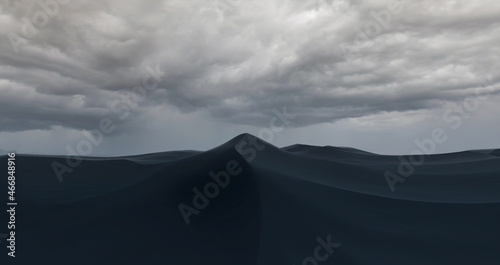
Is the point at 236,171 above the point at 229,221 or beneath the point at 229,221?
above

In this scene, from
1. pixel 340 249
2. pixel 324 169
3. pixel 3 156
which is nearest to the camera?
pixel 340 249

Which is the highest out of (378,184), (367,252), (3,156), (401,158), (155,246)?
(3,156)

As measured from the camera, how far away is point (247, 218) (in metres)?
20.2

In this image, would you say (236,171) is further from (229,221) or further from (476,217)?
(476,217)

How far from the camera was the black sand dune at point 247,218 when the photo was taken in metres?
18.5

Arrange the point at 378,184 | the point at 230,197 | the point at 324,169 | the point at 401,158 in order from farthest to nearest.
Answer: the point at 401,158
the point at 324,169
the point at 378,184
the point at 230,197

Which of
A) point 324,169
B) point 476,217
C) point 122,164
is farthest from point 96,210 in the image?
point 476,217

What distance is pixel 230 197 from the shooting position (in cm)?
2227

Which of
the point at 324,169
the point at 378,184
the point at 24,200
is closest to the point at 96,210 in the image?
the point at 24,200

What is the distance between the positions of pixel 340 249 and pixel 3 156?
3550 centimetres

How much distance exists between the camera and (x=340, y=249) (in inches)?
742

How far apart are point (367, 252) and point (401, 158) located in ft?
105

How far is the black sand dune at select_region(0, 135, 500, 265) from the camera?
727 inches

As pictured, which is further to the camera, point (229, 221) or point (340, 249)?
point (229, 221)
